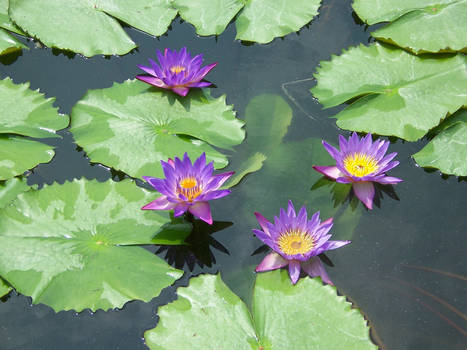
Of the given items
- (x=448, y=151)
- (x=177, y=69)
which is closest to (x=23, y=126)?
(x=177, y=69)

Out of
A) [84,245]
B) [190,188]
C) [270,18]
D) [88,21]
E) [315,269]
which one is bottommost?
[315,269]

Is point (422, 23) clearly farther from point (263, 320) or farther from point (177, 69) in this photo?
point (263, 320)

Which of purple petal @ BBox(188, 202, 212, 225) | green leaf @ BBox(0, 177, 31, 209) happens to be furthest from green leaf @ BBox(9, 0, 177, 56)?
purple petal @ BBox(188, 202, 212, 225)

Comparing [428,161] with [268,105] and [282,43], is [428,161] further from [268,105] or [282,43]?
[282,43]

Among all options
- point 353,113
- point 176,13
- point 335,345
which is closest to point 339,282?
point 335,345

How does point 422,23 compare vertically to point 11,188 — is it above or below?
above

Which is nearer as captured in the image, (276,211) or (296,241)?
(296,241)

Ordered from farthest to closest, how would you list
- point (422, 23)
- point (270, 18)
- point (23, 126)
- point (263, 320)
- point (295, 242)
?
point (270, 18) < point (422, 23) < point (23, 126) < point (295, 242) < point (263, 320)

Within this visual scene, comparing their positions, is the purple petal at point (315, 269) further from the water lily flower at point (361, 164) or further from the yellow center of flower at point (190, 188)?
the yellow center of flower at point (190, 188)
